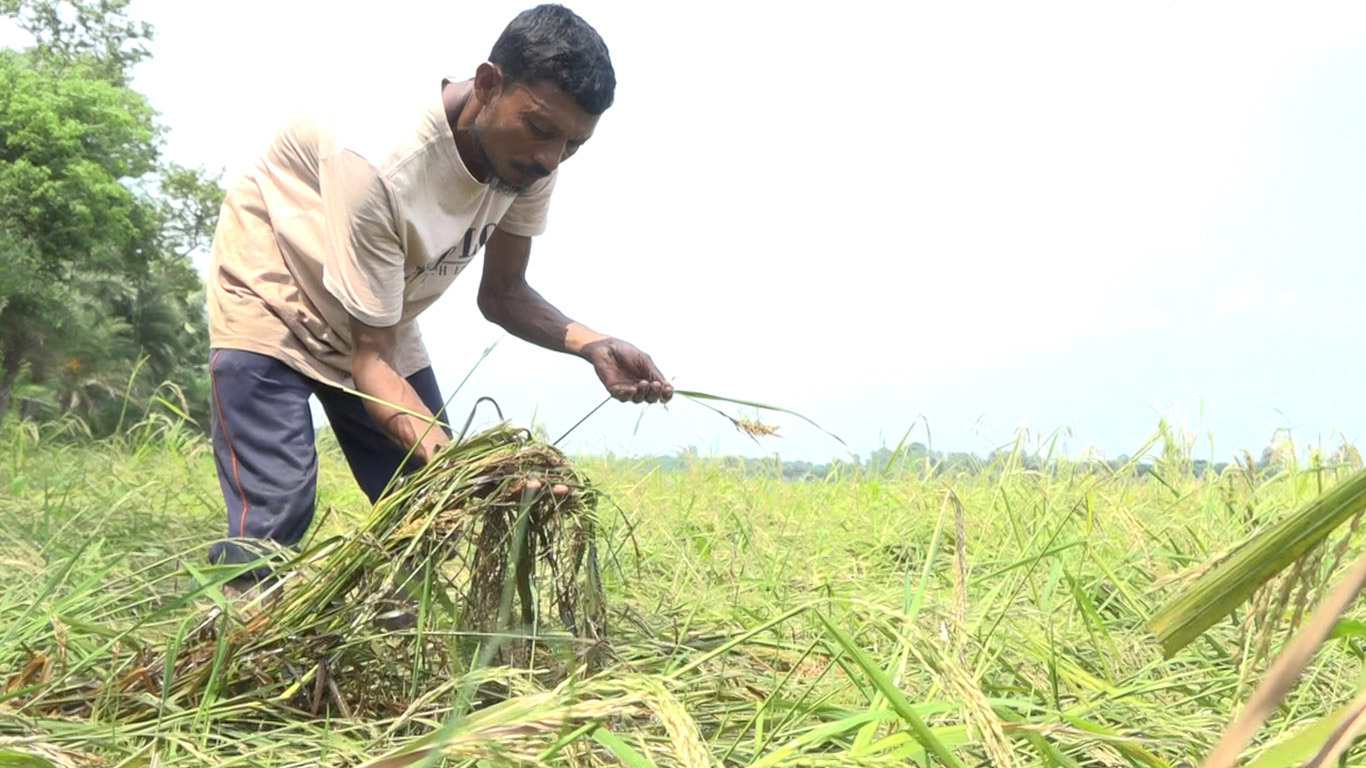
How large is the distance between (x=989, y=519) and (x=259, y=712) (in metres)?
1.91

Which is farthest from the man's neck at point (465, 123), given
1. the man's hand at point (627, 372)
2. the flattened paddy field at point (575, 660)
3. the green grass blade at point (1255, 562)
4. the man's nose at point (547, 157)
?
the green grass blade at point (1255, 562)

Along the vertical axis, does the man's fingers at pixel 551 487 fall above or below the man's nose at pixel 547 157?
below

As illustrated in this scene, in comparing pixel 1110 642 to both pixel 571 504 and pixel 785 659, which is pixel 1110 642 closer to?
pixel 785 659

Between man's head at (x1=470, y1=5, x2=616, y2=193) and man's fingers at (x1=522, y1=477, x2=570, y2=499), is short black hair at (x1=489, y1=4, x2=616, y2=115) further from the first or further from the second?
man's fingers at (x1=522, y1=477, x2=570, y2=499)

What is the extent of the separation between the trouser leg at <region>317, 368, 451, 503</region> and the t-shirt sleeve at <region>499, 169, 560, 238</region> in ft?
1.45

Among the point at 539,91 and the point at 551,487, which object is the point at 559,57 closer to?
the point at 539,91

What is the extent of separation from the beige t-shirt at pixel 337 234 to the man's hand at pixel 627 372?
39cm

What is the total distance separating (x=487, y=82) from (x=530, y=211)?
0.52 metres

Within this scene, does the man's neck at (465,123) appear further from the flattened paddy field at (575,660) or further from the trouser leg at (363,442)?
the flattened paddy field at (575,660)

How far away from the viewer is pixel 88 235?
37.2ft

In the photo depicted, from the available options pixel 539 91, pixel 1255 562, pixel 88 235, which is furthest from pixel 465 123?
pixel 88 235

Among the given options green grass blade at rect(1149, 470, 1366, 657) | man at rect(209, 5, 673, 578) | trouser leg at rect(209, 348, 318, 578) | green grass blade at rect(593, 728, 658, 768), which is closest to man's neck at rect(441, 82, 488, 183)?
man at rect(209, 5, 673, 578)

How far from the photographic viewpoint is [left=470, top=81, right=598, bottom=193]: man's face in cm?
201

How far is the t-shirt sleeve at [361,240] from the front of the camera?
6.63ft
